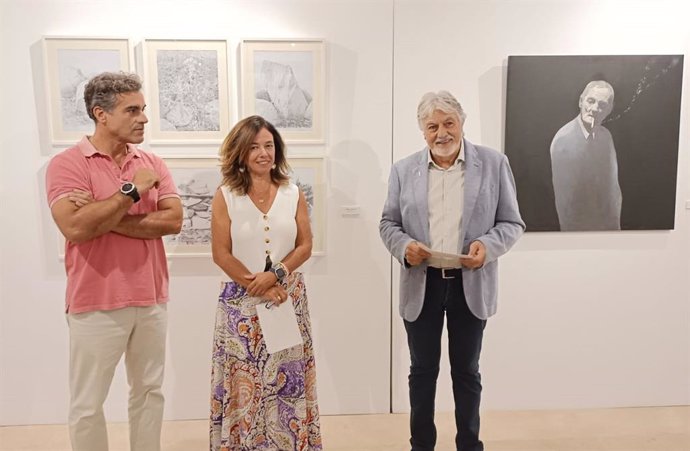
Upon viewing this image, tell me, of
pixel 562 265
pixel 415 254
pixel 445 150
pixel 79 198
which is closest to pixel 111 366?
pixel 79 198

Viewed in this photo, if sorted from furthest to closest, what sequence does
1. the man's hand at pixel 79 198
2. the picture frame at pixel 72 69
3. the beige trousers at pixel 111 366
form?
the picture frame at pixel 72 69, the beige trousers at pixel 111 366, the man's hand at pixel 79 198

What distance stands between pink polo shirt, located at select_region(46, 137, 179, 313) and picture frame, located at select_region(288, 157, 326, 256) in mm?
974

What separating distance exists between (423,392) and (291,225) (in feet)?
3.20

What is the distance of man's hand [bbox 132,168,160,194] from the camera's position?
7.27ft

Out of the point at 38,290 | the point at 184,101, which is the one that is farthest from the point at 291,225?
the point at 38,290

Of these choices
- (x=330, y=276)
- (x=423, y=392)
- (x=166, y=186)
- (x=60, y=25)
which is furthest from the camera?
(x=330, y=276)

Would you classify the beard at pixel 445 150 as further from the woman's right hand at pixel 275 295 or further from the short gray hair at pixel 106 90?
the short gray hair at pixel 106 90

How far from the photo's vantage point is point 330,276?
127 inches

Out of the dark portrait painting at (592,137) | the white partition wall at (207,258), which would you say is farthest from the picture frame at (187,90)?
the dark portrait painting at (592,137)

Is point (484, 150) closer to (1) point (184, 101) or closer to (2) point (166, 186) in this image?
(2) point (166, 186)

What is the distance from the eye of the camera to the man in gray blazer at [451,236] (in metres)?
2.46

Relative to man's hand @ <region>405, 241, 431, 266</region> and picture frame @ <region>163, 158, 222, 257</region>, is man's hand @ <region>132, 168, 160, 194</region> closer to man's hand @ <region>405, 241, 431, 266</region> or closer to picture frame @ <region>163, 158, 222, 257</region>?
picture frame @ <region>163, 158, 222, 257</region>

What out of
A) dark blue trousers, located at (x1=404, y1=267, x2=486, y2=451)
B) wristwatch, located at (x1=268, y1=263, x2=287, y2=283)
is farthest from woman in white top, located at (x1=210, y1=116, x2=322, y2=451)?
dark blue trousers, located at (x1=404, y1=267, x2=486, y2=451)

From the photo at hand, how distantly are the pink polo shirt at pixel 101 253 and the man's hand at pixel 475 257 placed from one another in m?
1.30
